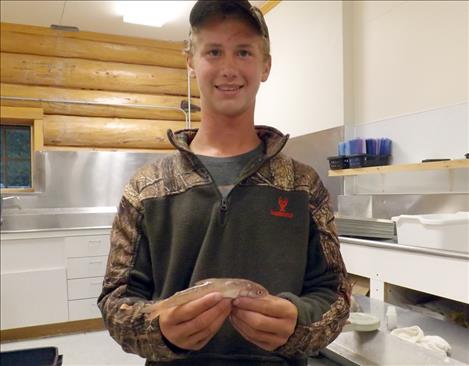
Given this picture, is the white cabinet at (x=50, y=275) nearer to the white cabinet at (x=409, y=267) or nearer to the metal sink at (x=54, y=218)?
the metal sink at (x=54, y=218)

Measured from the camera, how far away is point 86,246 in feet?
12.1

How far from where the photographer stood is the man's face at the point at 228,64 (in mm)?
919

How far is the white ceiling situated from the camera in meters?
3.93

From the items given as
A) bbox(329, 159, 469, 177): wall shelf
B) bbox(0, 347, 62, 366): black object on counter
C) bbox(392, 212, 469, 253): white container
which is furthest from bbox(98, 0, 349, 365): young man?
bbox(0, 347, 62, 366): black object on counter

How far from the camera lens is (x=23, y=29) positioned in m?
4.32

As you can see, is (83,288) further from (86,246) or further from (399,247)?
(399,247)

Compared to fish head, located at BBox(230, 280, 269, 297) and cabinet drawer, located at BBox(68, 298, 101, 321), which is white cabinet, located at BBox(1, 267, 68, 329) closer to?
cabinet drawer, located at BBox(68, 298, 101, 321)

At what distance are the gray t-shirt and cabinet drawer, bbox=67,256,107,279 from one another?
303 centimetres

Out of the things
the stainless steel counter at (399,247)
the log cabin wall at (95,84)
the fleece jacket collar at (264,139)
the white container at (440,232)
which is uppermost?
the log cabin wall at (95,84)

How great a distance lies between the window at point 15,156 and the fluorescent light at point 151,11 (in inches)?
64.0

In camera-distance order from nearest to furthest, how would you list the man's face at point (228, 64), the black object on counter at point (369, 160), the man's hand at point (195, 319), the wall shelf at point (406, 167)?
the man's hand at point (195, 319) < the man's face at point (228, 64) < the wall shelf at point (406, 167) < the black object on counter at point (369, 160)

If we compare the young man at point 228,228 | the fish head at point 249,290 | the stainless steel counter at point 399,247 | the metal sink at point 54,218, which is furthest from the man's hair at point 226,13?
the metal sink at point 54,218

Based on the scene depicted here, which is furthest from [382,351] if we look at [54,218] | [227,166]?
[54,218]

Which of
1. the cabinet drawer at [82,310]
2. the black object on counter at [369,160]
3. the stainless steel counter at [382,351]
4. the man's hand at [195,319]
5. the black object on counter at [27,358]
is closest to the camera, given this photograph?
the man's hand at [195,319]
